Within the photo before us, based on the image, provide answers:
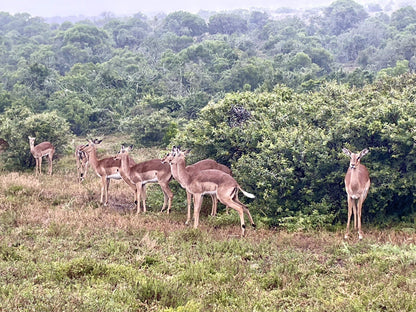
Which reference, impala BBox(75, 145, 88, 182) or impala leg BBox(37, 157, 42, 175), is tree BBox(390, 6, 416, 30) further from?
impala leg BBox(37, 157, 42, 175)

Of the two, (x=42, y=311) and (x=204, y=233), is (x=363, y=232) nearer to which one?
(x=204, y=233)

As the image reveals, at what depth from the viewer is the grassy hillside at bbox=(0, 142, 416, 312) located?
572cm

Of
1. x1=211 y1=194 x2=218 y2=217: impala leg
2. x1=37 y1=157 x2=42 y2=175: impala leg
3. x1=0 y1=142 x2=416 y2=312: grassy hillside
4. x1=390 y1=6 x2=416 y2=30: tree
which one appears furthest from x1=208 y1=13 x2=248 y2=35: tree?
x1=0 y1=142 x2=416 y2=312: grassy hillside

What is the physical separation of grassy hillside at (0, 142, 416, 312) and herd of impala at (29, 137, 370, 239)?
57 centimetres

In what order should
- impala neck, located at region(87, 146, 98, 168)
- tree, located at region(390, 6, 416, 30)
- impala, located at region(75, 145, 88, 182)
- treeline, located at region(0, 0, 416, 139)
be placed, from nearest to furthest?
1. impala neck, located at region(87, 146, 98, 168)
2. impala, located at region(75, 145, 88, 182)
3. treeline, located at region(0, 0, 416, 139)
4. tree, located at region(390, 6, 416, 30)

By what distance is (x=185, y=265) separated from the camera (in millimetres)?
7223

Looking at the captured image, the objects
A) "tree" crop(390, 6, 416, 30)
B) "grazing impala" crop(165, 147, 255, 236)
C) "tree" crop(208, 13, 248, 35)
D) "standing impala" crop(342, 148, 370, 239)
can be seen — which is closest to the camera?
Answer: "standing impala" crop(342, 148, 370, 239)

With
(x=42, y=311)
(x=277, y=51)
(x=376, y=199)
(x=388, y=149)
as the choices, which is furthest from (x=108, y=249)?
(x=277, y=51)

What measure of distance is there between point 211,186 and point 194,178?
18.9 inches

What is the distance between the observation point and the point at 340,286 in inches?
250

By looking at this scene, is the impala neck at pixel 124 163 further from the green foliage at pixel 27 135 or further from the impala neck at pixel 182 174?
the green foliage at pixel 27 135

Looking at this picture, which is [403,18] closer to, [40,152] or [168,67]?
[168,67]

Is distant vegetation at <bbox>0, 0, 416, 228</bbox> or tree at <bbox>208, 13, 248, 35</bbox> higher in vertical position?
tree at <bbox>208, 13, 248, 35</bbox>

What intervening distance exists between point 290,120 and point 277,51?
180 feet
